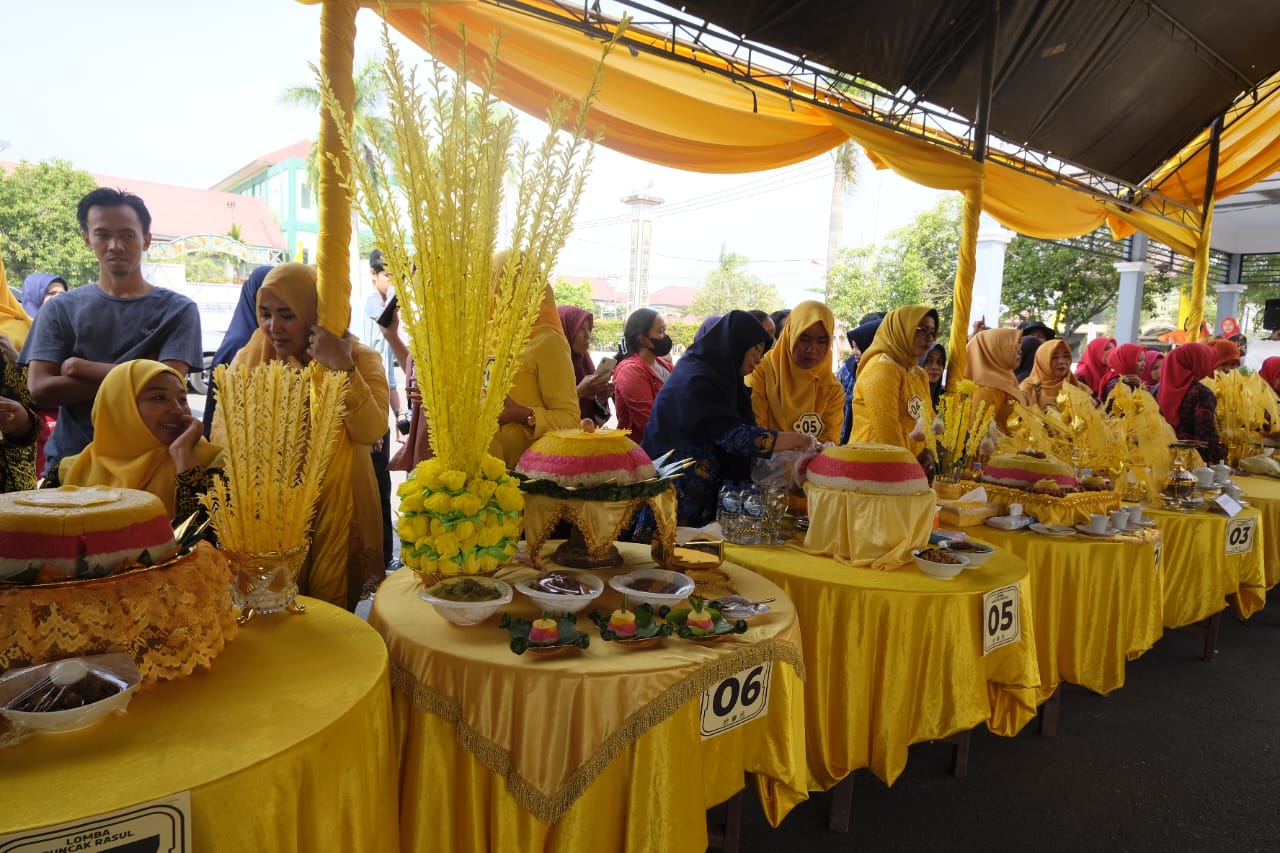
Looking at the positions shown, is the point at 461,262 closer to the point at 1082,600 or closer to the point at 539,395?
the point at 539,395

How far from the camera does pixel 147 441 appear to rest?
1616mm

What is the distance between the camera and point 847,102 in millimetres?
4512

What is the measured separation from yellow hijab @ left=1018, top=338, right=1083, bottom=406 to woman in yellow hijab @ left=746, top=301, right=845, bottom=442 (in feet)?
6.46

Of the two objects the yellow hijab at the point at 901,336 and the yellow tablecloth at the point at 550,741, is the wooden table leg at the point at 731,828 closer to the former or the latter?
the yellow tablecloth at the point at 550,741

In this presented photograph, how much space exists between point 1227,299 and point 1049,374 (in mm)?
13892

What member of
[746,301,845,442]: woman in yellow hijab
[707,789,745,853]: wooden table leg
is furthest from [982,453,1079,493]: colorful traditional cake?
[707,789,745,853]: wooden table leg

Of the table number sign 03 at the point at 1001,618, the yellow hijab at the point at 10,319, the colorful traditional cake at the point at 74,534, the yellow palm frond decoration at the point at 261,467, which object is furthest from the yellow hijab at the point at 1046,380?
the yellow hijab at the point at 10,319

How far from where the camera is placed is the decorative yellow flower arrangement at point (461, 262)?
3.93ft

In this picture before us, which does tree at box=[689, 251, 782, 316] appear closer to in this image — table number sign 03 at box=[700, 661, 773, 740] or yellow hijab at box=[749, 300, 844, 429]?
yellow hijab at box=[749, 300, 844, 429]

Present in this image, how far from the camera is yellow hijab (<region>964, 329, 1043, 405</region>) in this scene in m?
4.04

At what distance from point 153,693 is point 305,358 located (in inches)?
42.0

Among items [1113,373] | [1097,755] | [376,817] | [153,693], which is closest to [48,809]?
[153,693]

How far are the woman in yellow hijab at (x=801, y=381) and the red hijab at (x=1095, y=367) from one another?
13.0 ft

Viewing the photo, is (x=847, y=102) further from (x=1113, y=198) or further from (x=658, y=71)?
(x=1113, y=198)
